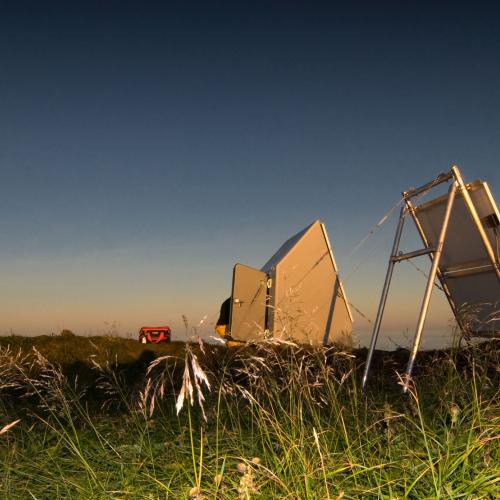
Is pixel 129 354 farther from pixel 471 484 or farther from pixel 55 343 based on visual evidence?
pixel 471 484

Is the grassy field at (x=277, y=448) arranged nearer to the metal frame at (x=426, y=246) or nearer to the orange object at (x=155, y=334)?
the metal frame at (x=426, y=246)

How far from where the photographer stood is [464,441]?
2.53m

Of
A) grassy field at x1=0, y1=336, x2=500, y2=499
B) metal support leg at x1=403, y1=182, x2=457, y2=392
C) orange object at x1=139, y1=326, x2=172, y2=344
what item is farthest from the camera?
orange object at x1=139, y1=326, x2=172, y2=344

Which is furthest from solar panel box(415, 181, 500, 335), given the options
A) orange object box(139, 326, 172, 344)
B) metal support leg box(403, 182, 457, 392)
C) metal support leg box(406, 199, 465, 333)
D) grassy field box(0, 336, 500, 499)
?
orange object box(139, 326, 172, 344)

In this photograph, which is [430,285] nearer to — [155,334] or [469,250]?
[469,250]

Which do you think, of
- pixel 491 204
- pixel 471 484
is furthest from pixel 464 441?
pixel 491 204

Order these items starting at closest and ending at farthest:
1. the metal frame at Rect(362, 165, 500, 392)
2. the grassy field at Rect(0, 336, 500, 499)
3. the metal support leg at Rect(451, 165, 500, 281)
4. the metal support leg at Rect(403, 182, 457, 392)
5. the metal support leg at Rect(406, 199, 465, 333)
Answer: the grassy field at Rect(0, 336, 500, 499) → the metal support leg at Rect(403, 182, 457, 392) → the metal frame at Rect(362, 165, 500, 392) → the metal support leg at Rect(451, 165, 500, 281) → the metal support leg at Rect(406, 199, 465, 333)

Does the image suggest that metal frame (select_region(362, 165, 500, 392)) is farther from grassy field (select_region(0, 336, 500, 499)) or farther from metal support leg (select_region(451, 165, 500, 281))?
grassy field (select_region(0, 336, 500, 499))

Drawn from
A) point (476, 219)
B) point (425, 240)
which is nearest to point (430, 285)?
point (476, 219)

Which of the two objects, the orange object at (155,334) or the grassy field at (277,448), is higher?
the orange object at (155,334)

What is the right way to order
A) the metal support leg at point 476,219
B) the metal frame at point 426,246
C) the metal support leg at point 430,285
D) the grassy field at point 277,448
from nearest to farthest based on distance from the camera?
the grassy field at point 277,448
the metal support leg at point 430,285
the metal frame at point 426,246
the metal support leg at point 476,219

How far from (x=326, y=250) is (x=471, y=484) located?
6.56 m

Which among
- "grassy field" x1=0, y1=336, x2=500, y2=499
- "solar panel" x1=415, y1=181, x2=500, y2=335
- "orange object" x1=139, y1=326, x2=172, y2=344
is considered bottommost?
"grassy field" x1=0, y1=336, x2=500, y2=499

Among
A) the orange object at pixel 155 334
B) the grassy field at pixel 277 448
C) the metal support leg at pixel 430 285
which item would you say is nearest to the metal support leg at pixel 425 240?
the metal support leg at pixel 430 285
